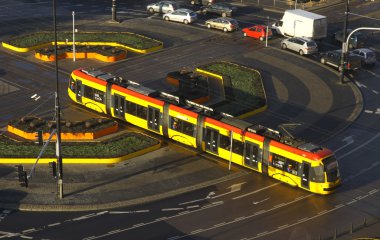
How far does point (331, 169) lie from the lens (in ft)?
143

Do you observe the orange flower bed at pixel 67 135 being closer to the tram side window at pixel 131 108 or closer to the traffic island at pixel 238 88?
the tram side window at pixel 131 108

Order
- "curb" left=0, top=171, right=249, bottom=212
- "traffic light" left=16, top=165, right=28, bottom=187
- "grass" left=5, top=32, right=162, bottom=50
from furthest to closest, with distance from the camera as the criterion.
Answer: "grass" left=5, top=32, right=162, bottom=50 < "traffic light" left=16, top=165, right=28, bottom=187 < "curb" left=0, top=171, right=249, bottom=212

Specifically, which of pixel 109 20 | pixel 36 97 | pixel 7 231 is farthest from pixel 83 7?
pixel 7 231

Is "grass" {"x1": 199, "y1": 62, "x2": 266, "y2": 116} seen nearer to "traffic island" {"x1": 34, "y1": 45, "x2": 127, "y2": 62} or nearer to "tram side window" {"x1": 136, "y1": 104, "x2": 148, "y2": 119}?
"tram side window" {"x1": 136, "y1": 104, "x2": 148, "y2": 119}

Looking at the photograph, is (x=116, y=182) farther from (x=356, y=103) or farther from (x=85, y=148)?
(x=356, y=103)

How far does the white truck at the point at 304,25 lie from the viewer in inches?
2918

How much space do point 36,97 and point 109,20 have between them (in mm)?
23263

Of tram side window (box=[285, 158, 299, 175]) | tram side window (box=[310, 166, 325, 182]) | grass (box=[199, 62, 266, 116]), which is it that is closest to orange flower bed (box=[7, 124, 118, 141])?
grass (box=[199, 62, 266, 116])

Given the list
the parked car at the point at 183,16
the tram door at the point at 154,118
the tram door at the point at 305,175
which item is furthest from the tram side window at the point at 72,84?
the parked car at the point at 183,16

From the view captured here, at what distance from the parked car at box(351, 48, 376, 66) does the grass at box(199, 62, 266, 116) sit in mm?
10439

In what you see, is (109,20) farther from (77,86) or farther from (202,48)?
(77,86)

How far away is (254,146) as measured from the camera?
45469 millimetres

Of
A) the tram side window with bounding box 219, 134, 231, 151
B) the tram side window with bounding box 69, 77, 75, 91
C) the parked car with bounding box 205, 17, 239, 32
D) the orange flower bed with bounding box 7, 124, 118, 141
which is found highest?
the parked car with bounding box 205, 17, 239, 32

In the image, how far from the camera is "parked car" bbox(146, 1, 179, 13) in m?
82.0
